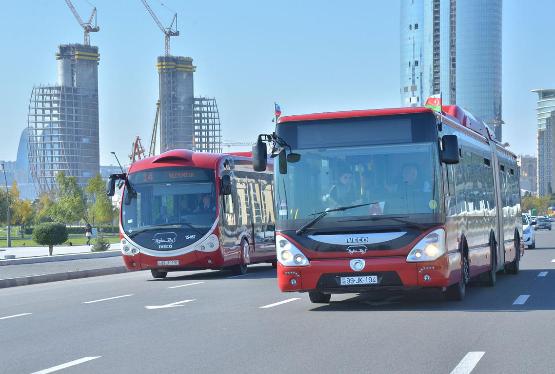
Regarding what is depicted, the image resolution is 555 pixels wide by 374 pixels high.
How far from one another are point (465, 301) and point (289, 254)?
317 centimetres

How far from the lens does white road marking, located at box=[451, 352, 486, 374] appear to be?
30.1ft

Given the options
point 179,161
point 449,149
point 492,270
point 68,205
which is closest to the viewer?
point 449,149

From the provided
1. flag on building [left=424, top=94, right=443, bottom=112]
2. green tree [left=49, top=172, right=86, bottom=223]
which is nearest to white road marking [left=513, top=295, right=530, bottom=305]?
flag on building [left=424, top=94, right=443, bottom=112]

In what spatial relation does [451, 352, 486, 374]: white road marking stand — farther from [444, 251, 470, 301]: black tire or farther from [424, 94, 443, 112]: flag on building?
[424, 94, 443, 112]: flag on building

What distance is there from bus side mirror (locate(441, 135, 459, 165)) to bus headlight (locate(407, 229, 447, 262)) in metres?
1.00

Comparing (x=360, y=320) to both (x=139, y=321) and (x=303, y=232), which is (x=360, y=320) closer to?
(x=303, y=232)

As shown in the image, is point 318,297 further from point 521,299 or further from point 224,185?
point 224,185

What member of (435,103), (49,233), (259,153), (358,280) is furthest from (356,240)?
(49,233)

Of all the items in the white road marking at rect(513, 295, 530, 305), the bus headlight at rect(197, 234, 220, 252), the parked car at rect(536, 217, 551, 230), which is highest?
the bus headlight at rect(197, 234, 220, 252)

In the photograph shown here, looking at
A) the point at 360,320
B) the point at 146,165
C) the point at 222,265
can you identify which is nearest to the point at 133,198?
the point at 146,165

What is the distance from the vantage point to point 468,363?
9641mm

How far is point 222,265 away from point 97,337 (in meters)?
Answer: 14.3

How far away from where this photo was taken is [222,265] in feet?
89.2

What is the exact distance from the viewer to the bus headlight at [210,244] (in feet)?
88.4
